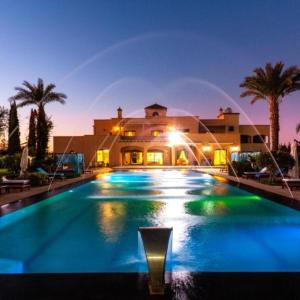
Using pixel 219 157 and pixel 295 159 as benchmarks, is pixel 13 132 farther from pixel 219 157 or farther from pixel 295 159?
pixel 295 159

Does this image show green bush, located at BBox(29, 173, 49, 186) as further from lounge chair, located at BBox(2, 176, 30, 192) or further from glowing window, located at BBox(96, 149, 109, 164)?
glowing window, located at BBox(96, 149, 109, 164)

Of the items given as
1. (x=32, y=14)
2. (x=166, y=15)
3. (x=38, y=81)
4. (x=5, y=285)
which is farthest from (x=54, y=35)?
(x=5, y=285)

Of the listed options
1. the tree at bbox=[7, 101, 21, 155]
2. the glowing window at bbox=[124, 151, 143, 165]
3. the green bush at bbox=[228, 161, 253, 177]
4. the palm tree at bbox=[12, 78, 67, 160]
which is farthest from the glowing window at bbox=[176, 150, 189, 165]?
the green bush at bbox=[228, 161, 253, 177]

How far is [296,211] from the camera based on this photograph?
10.1 meters

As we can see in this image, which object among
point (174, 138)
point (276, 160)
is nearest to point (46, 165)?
point (276, 160)

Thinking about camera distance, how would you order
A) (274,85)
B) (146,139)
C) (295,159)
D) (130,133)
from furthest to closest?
1. (130,133)
2. (146,139)
3. (274,85)
4. (295,159)

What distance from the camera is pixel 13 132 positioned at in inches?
1412

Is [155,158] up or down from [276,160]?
up

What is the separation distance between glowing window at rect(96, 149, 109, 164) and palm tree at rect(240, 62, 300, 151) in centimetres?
2185

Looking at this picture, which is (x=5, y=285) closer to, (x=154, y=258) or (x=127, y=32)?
(x=154, y=258)

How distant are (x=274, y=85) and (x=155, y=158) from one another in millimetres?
22059

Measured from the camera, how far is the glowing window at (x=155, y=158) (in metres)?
46.6

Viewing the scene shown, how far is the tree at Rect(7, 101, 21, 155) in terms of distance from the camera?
35.6 meters

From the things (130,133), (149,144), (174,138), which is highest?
(130,133)
